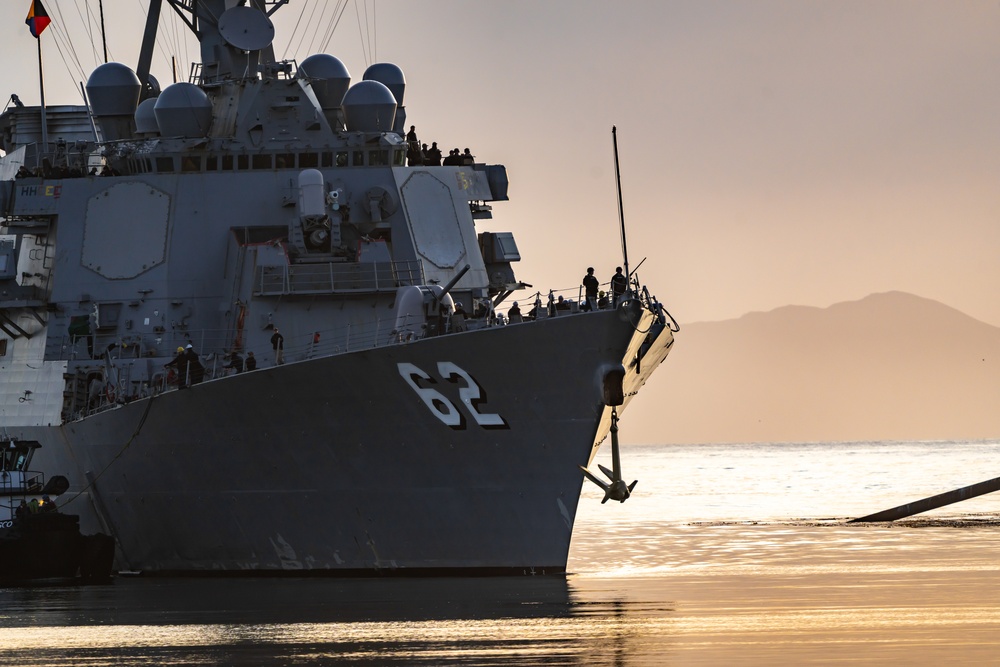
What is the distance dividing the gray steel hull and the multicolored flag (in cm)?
1056

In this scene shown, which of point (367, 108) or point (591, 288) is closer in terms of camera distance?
point (591, 288)

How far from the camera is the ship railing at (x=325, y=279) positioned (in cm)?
2403

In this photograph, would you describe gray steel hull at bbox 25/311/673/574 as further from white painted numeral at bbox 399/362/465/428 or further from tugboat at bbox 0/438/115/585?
tugboat at bbox 0/438/115/585

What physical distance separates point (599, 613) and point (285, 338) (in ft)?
27.9

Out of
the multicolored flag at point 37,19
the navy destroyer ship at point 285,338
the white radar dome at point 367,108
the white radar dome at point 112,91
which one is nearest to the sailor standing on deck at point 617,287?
the navy destroyer ship at point 285,338

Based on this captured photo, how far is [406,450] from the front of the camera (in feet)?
69.2

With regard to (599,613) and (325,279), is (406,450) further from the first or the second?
(599,613)

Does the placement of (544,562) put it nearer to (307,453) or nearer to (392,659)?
(307,453)

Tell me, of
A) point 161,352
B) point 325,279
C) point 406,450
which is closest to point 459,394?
point 406,450

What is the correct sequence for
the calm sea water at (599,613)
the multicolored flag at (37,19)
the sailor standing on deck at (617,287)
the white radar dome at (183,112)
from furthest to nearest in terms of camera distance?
the multicolored flag at (37,19) < the white radar dome at (183,112) < the sailor standing on deck at (617,287) < the calm sea water at (599,613)

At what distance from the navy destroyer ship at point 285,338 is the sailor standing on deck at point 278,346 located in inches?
4.9

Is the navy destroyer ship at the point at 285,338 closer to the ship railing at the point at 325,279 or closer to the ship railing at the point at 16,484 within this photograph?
the ship railing at the point at 325,279

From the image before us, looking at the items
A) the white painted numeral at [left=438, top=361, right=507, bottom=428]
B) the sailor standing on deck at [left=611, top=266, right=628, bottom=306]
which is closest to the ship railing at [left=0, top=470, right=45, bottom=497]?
the white painted numeral at [left=438, top=361, right=507, bottom=428]

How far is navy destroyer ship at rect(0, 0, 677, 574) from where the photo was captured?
20.9 meters
